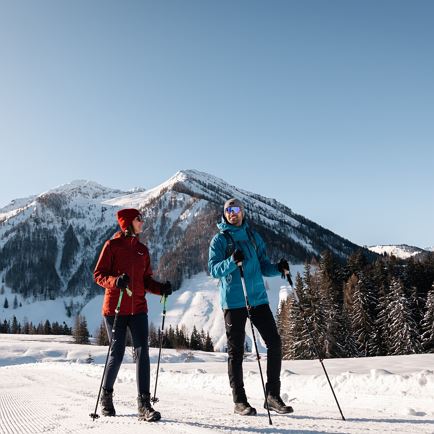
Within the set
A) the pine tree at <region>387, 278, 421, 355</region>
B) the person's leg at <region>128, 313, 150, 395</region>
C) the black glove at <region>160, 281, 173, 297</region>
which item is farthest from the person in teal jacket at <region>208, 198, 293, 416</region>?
the pine tree at <region>387, 278, 421, 355</region>

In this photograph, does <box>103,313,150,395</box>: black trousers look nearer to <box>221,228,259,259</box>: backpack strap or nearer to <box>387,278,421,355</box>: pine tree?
<box>221,228,259,259</box>: backpack strap

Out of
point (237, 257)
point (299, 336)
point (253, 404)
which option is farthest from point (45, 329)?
point (237, 257)

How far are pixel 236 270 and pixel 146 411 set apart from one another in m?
2.14

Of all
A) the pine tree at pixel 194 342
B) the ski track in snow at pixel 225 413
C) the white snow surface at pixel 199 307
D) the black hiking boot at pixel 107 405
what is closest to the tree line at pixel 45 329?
the white snow surface at pixel 199 307

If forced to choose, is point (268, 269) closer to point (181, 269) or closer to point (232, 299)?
point (232, 299)

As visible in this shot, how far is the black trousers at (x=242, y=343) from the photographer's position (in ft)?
20.0

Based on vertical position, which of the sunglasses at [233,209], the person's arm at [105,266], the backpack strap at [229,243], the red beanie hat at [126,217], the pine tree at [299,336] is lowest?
the pine tree at [299,336]

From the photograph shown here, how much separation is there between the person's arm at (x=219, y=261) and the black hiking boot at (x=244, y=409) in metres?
1.74

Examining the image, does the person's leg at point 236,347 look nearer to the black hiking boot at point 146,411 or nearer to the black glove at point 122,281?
the black hiking boot at point 146,411

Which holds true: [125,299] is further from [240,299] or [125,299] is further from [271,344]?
[271,344]

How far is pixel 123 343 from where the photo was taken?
20.0 ft

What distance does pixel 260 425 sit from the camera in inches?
202

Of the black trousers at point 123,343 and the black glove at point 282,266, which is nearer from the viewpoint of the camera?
the black trousers at point 123,343

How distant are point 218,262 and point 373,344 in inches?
1632
